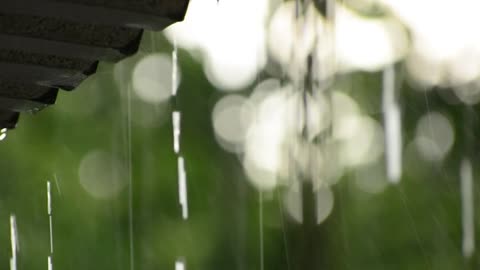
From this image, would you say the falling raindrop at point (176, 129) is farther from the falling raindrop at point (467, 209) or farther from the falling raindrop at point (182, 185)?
the falling raindrop at point (467, 209)

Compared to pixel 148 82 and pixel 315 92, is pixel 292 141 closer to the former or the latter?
pixel 315 92

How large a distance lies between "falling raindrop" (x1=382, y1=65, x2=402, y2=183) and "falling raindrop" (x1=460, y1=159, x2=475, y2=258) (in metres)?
1.01

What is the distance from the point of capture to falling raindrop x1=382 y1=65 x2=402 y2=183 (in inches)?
635

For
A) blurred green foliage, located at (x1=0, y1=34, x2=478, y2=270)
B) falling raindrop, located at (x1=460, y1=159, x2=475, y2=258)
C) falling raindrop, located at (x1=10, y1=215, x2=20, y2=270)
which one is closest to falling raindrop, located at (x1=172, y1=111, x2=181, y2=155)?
blurred green foliage, located at (x1=0, y1=34, x2=478, y2=270)

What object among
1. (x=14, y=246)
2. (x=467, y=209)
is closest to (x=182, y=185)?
(x=14, y=246)

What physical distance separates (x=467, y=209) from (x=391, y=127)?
2.76m

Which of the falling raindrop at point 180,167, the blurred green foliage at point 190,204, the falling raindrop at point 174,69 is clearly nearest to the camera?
the blurred green foliage at point 190,204

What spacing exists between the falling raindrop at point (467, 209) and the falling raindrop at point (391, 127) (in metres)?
1.01

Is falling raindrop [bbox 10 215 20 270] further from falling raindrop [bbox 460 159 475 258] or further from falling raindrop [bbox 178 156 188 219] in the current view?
falling raindrop [bbox 460 159 475 258]

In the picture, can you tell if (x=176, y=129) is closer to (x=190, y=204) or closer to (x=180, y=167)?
(x=180, y=167)

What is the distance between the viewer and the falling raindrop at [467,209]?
15.2 meters

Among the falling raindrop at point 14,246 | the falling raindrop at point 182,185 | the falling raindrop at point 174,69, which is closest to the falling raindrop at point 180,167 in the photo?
the falling raindrop at point 182,185

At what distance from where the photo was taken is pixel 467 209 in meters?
15.2

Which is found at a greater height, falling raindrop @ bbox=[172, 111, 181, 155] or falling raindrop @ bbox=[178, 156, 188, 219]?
falling raindrop @ bbox=[172, 111, 181, 155]
